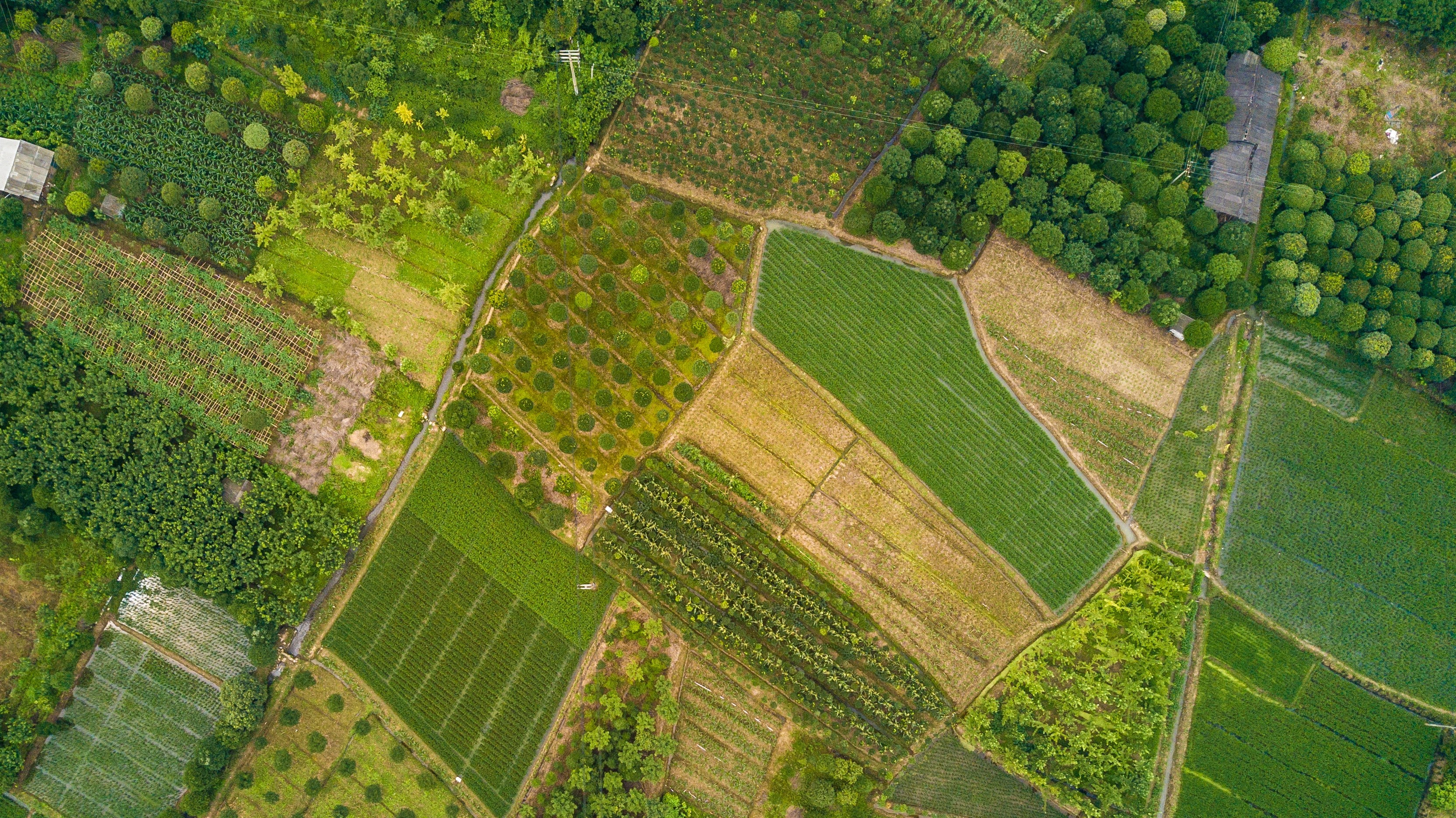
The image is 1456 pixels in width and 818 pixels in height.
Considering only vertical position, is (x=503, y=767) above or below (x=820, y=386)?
below

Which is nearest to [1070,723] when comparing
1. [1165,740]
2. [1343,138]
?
[1165,740]

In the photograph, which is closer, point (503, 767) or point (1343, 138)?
point (503, 767)

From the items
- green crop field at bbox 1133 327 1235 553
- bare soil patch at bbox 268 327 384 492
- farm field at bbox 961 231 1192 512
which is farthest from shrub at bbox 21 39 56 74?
green crop field at bbox 1133 327 1235 553

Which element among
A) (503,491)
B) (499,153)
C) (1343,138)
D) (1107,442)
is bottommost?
(503,491)

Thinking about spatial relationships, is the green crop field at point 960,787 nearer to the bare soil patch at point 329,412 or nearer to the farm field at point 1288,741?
the farm field at point 1288,741

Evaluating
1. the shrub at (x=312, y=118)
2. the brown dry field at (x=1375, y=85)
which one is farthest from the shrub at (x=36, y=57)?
the brown dry field at (x=1375, y=85)

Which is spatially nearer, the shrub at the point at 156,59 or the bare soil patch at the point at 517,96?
the shrub at the point at 156,59

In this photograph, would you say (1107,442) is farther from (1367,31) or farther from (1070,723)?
(1367,31)
